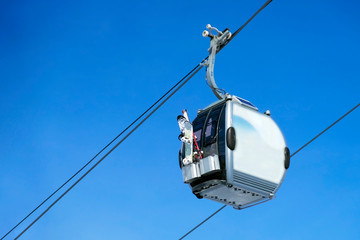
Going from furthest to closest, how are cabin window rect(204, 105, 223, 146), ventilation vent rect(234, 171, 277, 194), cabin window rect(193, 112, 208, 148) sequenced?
cabin window rect(193, 112, 208, 148)
cabin window rect(204, 105, 223, 146)
ventilation vent rect(234, 171, 277, 194)

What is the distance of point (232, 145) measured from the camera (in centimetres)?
1289

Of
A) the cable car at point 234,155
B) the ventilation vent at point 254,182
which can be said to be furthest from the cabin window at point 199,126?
the ventilation vent at point 254,182

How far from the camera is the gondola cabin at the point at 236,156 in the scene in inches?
510

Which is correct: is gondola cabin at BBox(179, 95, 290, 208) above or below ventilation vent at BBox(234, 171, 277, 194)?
above

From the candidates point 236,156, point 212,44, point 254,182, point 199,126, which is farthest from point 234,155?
point 212,44

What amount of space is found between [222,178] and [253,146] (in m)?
1.02

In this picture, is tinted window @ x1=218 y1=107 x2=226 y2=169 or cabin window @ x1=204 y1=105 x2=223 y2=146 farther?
cabin window @ x1=204 y1=105 x2=223 y2=146

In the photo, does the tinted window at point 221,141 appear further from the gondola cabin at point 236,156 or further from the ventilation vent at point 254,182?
the ventilation vent at point 254,182

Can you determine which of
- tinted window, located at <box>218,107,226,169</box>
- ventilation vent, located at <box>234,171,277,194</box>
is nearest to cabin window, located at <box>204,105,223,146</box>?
tinted window, located at <box>218,107,226,169</box>

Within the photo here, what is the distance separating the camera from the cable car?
13.0 meters

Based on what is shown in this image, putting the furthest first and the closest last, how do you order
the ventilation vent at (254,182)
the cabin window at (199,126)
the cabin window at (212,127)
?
the cabin window at (199,126) < the cabin window at (212,127) < the ventilation vent at (254,182)

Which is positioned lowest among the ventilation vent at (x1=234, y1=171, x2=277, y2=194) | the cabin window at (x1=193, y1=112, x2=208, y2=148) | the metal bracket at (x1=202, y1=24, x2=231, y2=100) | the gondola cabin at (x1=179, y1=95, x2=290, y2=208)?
the ventilation vent at (x1=234, y1=171, x2=277, y2=194)

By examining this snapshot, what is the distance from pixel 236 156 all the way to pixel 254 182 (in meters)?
0.72

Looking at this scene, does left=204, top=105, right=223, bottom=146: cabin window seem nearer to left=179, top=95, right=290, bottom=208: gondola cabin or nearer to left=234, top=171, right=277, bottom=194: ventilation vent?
left=179, top=95, right=290, bottom=208: gondola cabin
